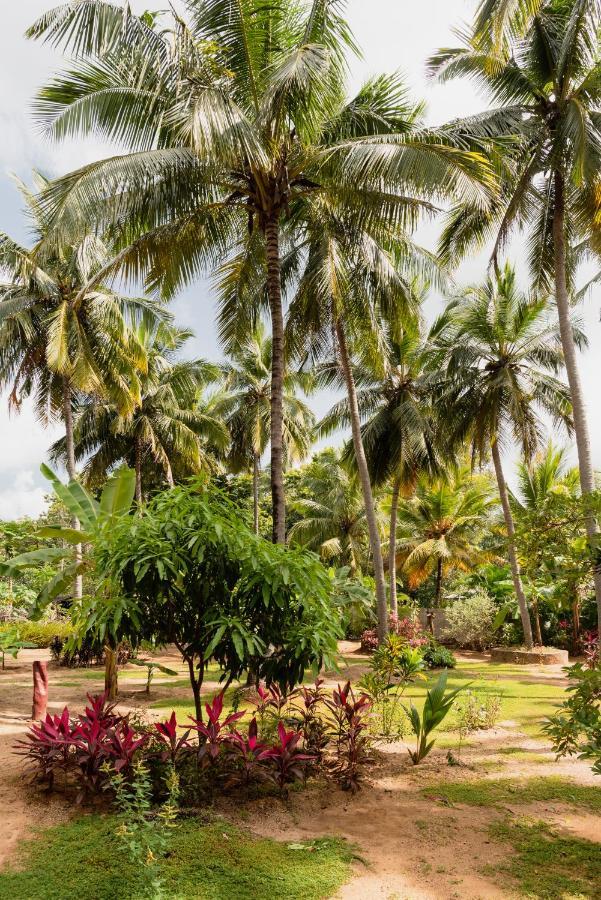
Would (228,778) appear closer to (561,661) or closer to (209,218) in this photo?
(209,218)

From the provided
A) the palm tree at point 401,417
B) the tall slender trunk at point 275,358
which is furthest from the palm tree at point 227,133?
the palm tree at point 401,417

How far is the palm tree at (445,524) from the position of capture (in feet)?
80.0

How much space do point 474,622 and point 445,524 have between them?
5471 millimetres

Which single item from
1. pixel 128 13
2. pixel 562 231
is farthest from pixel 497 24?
pixel 128 13

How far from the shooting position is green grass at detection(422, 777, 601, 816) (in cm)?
555

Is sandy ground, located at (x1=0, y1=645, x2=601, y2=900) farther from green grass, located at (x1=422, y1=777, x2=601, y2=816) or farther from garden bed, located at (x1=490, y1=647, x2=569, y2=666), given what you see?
garden bed, located at (x1=490, y1=647, x2=569, y2=666)

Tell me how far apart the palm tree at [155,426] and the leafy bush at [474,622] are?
36.9 ft

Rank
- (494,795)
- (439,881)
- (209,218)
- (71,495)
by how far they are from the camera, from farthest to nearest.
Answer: (209,218) → (71,495) → (494,795) → (439,881)

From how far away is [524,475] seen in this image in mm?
22328

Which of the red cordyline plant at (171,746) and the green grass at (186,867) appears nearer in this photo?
the green grass at (186,867)

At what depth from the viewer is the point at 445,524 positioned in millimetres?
24859

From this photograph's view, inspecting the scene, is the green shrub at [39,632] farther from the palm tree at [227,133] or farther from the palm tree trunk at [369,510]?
the palm tree at [227,133]

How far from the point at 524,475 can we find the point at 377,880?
65.2 ft

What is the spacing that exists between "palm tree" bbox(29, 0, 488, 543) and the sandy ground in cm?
399
